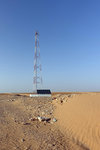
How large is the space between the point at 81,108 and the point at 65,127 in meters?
2.77

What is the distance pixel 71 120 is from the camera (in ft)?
27.9

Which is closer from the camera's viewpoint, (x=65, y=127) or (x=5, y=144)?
(x=5, y=144)

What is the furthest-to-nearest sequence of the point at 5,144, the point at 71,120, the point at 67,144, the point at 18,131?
the point at 71,120, the point at 18,131, the point at 67,144, the point at 5,144

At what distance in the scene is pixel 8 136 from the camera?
5766mm

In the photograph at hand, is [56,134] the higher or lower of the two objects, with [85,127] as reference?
lower

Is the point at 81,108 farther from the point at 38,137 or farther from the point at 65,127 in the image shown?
the point at 38,137

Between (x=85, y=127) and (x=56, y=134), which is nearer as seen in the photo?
(x=56, y=134)

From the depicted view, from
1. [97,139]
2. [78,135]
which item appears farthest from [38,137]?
[97,139]

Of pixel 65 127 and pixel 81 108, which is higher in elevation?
pixel 81 108

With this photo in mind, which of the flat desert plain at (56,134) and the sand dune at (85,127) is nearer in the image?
the flat desert plain at (56,134)

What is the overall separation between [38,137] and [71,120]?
316cm

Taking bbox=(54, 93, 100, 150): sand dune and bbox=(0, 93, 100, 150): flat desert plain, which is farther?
bbox=(54, 93, 100, 150): sand dune

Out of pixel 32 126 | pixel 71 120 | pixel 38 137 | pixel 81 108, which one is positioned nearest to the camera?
pixel 38 137

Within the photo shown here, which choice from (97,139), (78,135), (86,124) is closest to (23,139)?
(78,135)
